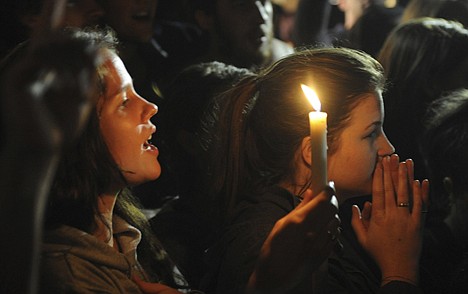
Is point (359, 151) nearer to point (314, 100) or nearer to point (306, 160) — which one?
point (306, 160)

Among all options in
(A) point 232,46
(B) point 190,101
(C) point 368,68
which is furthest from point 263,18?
(C) point 368,68

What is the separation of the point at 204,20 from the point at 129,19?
0.55 metres

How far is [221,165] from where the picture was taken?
8.28 feet

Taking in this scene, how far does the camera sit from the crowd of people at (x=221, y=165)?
139 cm

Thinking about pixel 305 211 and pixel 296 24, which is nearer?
pixel 305 211

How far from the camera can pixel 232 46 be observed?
14.1ft

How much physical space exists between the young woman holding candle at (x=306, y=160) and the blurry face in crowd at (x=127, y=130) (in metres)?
0.32

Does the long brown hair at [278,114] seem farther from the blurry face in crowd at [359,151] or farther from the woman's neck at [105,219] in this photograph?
the woman's neck at [105,219]

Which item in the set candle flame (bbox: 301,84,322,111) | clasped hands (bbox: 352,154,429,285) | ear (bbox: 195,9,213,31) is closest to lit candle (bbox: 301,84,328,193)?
candle flame (bbox: 301,84,322,111)

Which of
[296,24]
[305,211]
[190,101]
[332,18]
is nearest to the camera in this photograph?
[305,211]

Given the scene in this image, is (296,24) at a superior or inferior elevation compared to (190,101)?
inferior

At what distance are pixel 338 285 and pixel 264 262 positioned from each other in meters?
0.61

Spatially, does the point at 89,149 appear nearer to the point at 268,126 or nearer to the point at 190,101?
the point at 268,126

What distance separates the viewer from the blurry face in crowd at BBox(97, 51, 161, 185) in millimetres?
2248
